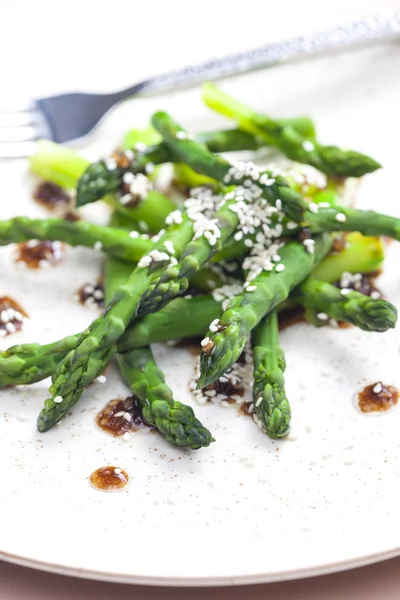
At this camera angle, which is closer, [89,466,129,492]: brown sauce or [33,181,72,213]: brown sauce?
[89,466,129,492]: brown sauce

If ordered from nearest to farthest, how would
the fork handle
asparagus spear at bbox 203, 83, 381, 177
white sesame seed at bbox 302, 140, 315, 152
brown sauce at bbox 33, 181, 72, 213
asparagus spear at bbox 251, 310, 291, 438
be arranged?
asparagus spear at bbox 251, 310, 291, 438
asparagus spear at bbox 203, 83, 381, 177
white sesame seed at bbox 302, 140, 315, 152
brown sauce at bbox 33, 181, 72, 213
the fork handle

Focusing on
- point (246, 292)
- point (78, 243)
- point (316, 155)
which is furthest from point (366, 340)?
point (78, 243)

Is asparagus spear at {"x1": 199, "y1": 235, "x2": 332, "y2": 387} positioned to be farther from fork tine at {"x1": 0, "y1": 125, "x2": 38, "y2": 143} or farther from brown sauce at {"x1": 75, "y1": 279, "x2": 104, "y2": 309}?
fork tine at {"x1": 0, "y1": 125, "x2": 38, "y2": 143}

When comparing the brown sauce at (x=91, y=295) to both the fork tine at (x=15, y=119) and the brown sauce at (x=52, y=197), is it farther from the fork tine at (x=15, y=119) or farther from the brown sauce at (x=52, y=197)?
the fork tine at (x=15, y=119)

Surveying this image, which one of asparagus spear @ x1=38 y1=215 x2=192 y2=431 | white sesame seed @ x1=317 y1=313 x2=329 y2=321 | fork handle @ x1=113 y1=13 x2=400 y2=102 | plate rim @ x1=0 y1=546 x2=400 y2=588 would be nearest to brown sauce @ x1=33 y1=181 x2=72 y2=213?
fork handle @ x1=113 y1=13 x2=400 y2=102

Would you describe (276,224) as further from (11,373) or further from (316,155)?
(11,373)

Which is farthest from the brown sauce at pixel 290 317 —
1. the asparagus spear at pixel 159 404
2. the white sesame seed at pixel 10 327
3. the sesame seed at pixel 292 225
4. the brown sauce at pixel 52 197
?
the brown sauce at pixel 52 197

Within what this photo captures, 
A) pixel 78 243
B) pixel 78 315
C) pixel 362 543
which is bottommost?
pixel 362 543
